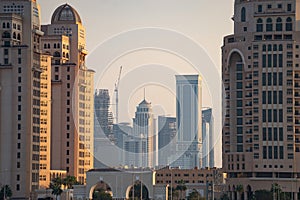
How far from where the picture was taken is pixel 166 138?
194250 millimetres

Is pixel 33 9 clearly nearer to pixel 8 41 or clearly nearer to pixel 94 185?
pixel 8 41

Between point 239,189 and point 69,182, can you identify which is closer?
point 239,189

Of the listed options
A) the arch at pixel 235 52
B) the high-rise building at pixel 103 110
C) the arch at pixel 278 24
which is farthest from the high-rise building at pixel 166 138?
the arch at pixel 278 24

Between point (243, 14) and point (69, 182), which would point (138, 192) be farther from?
point (243, 14)

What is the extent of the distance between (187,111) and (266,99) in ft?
150

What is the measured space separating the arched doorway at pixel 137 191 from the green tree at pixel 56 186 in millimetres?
8804

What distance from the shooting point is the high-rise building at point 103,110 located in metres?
166

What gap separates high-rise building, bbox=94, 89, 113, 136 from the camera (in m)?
166

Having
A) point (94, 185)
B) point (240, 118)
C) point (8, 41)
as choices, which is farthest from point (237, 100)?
point (8, 41)

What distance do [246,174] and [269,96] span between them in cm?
1047

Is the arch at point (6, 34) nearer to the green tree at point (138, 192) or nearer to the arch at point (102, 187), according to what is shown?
the arch at point (102, 187)

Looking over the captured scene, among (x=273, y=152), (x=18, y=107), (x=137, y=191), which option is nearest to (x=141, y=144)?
(x=137, y=191)

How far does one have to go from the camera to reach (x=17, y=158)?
5069 inches

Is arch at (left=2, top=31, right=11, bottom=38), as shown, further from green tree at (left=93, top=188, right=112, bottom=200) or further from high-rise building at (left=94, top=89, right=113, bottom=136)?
high-rise building at (left=94, top=89, right=113, bottom=136)
